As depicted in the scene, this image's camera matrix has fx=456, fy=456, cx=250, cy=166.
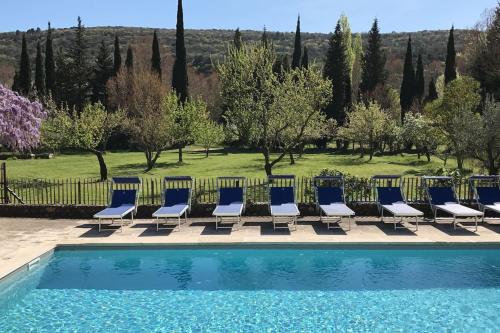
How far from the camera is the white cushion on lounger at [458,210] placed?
12.1 m

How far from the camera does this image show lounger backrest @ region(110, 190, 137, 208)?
13.5 meters

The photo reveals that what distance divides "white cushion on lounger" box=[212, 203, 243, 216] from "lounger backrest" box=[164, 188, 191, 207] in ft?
3.63

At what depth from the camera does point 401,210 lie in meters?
12.5

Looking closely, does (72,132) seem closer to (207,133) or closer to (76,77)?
(207,133)

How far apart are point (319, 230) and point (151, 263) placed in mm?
4566

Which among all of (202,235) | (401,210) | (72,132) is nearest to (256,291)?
(202,235)

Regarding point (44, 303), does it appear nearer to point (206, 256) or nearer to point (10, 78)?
point (206, 256)

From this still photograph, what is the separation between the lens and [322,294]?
8875mm

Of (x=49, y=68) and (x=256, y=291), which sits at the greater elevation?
(x=49, y=68)

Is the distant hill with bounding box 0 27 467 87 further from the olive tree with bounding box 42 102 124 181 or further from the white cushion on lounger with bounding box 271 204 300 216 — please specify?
the white cushion on lounger with bounding box 271 204 300 216

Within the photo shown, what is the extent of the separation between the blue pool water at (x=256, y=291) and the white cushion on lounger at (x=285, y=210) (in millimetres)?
1389

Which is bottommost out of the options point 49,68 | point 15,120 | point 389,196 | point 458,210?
point 458,210

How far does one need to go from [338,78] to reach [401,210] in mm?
43344

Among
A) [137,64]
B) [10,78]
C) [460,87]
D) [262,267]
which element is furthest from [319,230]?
[10,78]
